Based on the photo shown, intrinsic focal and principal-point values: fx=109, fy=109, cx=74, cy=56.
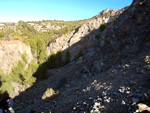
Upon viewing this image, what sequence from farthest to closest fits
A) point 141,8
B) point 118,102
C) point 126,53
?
1. point 141,8
2. point 126,53
3. point 118,102

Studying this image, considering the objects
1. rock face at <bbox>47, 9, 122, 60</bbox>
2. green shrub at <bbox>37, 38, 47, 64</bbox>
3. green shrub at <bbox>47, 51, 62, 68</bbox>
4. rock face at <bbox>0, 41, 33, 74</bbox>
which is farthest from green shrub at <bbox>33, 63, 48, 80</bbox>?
rock face at <bbox>47, 9, 122, 60</bbox>

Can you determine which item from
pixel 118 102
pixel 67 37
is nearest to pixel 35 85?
pixel 118 102

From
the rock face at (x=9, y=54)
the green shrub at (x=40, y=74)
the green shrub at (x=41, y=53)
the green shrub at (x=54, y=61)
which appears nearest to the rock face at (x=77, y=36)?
the green shrub at (x=54, y=61)

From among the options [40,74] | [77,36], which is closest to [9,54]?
[40,74]

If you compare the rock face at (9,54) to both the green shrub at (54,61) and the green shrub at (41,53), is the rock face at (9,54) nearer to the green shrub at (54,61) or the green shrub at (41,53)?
the green shrub at (41,53)

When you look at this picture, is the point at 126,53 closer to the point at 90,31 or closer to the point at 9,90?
the point at 9,90

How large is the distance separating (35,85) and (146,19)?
21900mm

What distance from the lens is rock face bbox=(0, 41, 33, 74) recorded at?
2563cm

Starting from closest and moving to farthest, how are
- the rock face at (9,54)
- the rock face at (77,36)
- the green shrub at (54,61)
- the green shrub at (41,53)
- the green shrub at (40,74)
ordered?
the green shrub at (40,74), the rock face at (9,54), the green shrub at (41,53), the green shrub at (54,61), the rock face at (77,36)

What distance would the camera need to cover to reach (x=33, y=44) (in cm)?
3600

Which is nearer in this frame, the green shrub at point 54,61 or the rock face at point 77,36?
the green shrub at point 54,61

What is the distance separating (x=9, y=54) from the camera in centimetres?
2745

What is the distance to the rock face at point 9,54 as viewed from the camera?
25.6 metres

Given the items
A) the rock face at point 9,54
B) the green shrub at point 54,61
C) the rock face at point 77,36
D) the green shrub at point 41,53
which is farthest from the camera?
the rock face at point 77,36
